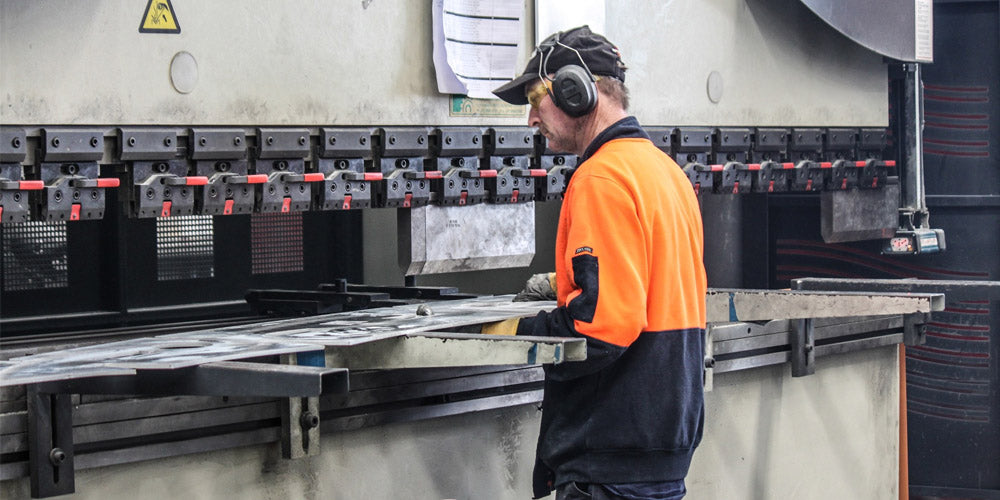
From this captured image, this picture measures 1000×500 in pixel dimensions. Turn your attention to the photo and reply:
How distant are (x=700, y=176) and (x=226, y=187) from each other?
1391mm

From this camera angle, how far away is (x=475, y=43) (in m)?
2.73

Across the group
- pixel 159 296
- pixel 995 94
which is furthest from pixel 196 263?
pixel 995 94

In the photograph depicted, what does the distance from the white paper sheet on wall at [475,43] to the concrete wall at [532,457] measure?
0.82 meters

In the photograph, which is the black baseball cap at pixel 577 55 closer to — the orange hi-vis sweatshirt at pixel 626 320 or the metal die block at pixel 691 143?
the orange hi-vis sweatshirt at pixel 626 320

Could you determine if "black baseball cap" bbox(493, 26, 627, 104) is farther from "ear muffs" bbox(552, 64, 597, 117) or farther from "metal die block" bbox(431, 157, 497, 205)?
"metal die block" bbox(431, 157, 497, 205)

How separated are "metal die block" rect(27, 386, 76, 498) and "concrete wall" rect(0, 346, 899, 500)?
2.0 inches

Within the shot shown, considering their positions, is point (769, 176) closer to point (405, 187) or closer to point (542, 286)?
point (405, 187)

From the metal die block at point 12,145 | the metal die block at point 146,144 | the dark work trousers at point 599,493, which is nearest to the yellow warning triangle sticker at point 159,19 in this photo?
the metal die block at point 146,144

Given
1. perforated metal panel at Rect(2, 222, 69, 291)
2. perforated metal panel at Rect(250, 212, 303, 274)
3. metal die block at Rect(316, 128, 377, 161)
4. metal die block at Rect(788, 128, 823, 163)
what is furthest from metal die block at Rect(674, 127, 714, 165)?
perforated metal panel at Rect(2, 222, 69, 291)

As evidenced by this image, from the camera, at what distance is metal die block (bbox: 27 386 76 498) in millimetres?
1662

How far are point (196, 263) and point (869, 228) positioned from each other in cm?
216

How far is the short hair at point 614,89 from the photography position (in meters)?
1.82

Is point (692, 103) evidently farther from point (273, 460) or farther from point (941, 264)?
point (273, 460)

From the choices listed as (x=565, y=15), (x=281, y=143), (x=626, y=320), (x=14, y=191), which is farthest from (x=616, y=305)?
(x=565, y=15)
